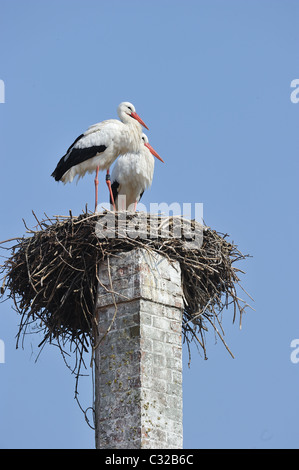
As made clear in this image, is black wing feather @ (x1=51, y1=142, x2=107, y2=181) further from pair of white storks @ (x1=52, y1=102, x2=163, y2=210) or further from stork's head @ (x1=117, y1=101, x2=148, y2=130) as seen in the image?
stork's head @ (x1=117, y1=101, x2=148, y2=130)

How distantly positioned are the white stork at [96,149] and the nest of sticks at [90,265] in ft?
5.84

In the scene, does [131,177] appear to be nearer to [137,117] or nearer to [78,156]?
[137,117]

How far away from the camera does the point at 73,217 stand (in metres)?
11.8

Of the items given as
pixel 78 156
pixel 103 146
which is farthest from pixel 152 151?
pixel 78 156

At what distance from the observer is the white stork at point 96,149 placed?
1383 cm

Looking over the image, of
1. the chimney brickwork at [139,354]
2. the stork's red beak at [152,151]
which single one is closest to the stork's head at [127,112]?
the stork's red beak at [152,151]

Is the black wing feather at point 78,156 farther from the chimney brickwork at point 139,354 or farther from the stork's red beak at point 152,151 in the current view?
the chimney brickwork at point 139,354

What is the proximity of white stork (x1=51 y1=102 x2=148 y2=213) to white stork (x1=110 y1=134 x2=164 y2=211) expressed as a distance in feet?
3.27

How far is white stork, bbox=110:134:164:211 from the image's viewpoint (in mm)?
15149

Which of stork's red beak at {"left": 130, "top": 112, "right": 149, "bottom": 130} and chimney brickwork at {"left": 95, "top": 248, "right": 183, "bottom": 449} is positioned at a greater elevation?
stork's red beak at {"left": 130, "top": 112, "right": 149, "bottom": 130}

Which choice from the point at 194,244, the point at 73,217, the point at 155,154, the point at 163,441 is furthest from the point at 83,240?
the point at 155,154

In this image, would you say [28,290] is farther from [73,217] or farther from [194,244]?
[194,244]

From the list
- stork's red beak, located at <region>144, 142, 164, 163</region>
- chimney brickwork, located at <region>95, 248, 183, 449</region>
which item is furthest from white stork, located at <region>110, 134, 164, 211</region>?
chimney brickwork, located at <region>95, 248, 183, 449</region>

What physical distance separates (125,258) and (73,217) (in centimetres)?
69
